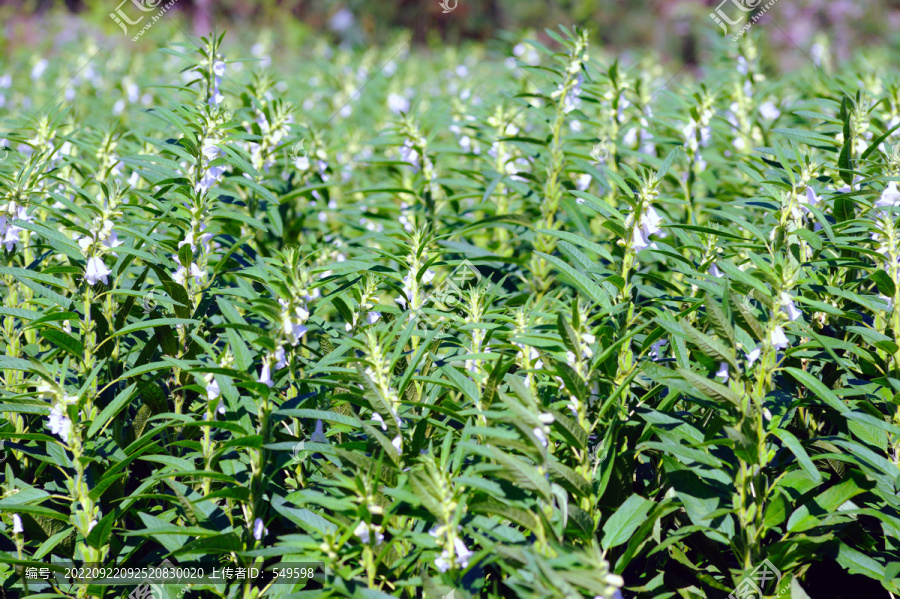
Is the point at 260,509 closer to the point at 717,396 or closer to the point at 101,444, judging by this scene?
the point at 101,444

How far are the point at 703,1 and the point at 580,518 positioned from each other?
16.3 meters

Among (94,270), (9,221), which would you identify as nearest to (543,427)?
(94,270)

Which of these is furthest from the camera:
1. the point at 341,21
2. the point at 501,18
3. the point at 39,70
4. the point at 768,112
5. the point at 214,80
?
the point at 501,18

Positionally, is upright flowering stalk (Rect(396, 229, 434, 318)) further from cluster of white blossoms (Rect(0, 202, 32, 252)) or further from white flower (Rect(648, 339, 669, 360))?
cluster of white blossoms (Rect(0, 202, 32, 252))

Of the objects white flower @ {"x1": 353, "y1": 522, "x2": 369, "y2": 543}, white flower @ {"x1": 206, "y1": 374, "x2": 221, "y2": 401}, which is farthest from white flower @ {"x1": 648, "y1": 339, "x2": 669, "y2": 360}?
white flower @ {"x1": 206, "y1": 374, "x2": 221, "y2": 401}

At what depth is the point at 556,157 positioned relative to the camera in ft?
10.5

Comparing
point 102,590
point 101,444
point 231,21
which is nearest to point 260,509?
point 102,590

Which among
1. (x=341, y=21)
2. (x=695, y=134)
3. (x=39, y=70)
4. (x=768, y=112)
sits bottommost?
(x=695, y=134)

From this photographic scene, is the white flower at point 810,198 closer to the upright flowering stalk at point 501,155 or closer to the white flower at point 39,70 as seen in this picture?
the upright flowering stalk at point 501,155

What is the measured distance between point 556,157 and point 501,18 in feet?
43.6

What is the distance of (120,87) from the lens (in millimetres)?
5617

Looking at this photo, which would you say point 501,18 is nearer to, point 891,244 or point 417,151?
point 417,151

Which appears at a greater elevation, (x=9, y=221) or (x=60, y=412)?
(x=9, y=221)

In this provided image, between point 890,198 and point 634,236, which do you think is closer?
point 634,236
